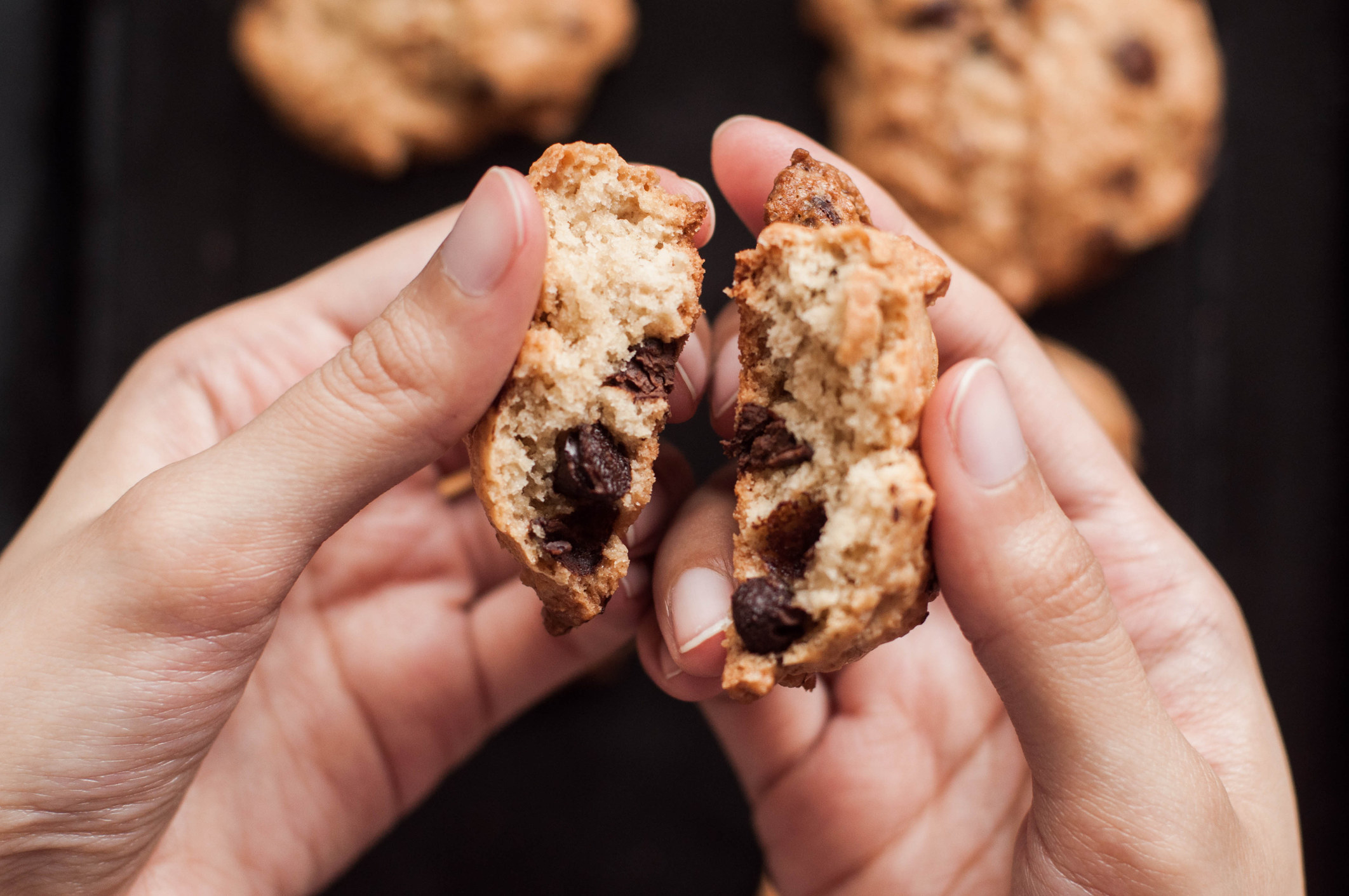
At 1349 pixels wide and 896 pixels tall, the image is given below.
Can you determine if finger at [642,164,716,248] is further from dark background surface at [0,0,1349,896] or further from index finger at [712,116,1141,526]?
dark background surface at [0,0,1349,896]

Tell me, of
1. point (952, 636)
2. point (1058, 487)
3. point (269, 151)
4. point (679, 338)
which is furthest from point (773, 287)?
point (269, 151)

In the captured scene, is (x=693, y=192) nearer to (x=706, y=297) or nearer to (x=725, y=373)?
(x=725, y=373)

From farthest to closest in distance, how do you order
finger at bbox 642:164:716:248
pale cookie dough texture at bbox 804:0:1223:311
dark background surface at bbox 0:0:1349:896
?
dark background surface at bbox 0:0:1349:896
pale cookie dough texture at bbox 804:0:1223:311
finger at bbox 642:164:716:248

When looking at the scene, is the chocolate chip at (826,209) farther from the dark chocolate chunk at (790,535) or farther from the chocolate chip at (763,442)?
the dark chocolate chunk at (790,535)

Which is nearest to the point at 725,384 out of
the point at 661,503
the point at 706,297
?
the point at 661,503

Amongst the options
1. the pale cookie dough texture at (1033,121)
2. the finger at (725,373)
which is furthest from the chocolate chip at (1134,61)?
the finger at (725,373)

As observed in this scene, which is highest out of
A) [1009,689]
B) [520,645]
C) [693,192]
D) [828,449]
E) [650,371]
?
[693,192]

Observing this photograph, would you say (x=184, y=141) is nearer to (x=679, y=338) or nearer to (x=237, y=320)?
(x=237, y=320)

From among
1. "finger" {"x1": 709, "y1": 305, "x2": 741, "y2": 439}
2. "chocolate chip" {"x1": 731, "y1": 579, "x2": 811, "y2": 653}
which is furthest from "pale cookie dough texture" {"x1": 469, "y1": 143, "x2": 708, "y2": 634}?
"finger" {"x1": 709, "y1": 305, "x2": 741, "y2": 439}
